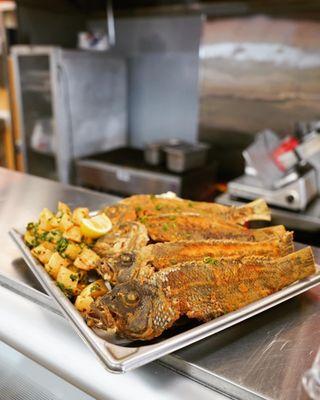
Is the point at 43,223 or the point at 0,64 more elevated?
the point at 0,64

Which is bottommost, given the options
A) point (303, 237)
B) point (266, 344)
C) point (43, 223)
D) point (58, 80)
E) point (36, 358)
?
point (303, 237)

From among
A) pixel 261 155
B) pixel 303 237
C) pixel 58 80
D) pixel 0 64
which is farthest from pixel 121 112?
pixel 303 237

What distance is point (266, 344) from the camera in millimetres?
999

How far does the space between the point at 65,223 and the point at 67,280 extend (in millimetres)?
299

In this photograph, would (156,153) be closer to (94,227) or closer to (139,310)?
(94,227)

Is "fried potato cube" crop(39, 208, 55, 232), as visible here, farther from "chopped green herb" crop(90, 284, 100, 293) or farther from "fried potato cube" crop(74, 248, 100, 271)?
"chopped green herb" crop(90, 284, 100, 293)

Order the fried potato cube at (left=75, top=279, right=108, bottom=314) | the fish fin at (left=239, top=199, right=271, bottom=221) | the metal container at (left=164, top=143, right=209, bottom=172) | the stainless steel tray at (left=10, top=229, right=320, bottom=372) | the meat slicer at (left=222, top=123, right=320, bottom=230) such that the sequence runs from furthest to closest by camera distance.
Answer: the metal container at (left=164, top=143, right=209, bottom=172)
the meat slicer at (left=222, top=123, right=320, bottom=230)
the fish fin at (left=239, top=199, right=271, bottom=221)
the fried potato cube at (left=75, top=279, right=108, bottom=314)
the stainless steel tray at (left=10, top=229, right=320, bottom=372)

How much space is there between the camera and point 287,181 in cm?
281

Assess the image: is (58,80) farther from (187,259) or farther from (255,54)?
(187,259)

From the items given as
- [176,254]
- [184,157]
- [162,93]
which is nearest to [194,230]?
[176,254]

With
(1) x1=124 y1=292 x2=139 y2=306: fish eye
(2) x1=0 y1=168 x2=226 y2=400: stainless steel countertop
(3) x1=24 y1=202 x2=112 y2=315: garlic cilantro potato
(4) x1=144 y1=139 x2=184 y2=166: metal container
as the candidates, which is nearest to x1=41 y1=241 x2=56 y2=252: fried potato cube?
(3) x1=24 y1=202 x2=112 y2=315: garlic cilantro potato

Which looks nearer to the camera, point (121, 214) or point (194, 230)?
point (194, 230)

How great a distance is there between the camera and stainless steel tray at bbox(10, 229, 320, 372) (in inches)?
32.0

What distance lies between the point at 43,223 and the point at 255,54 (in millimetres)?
3113
